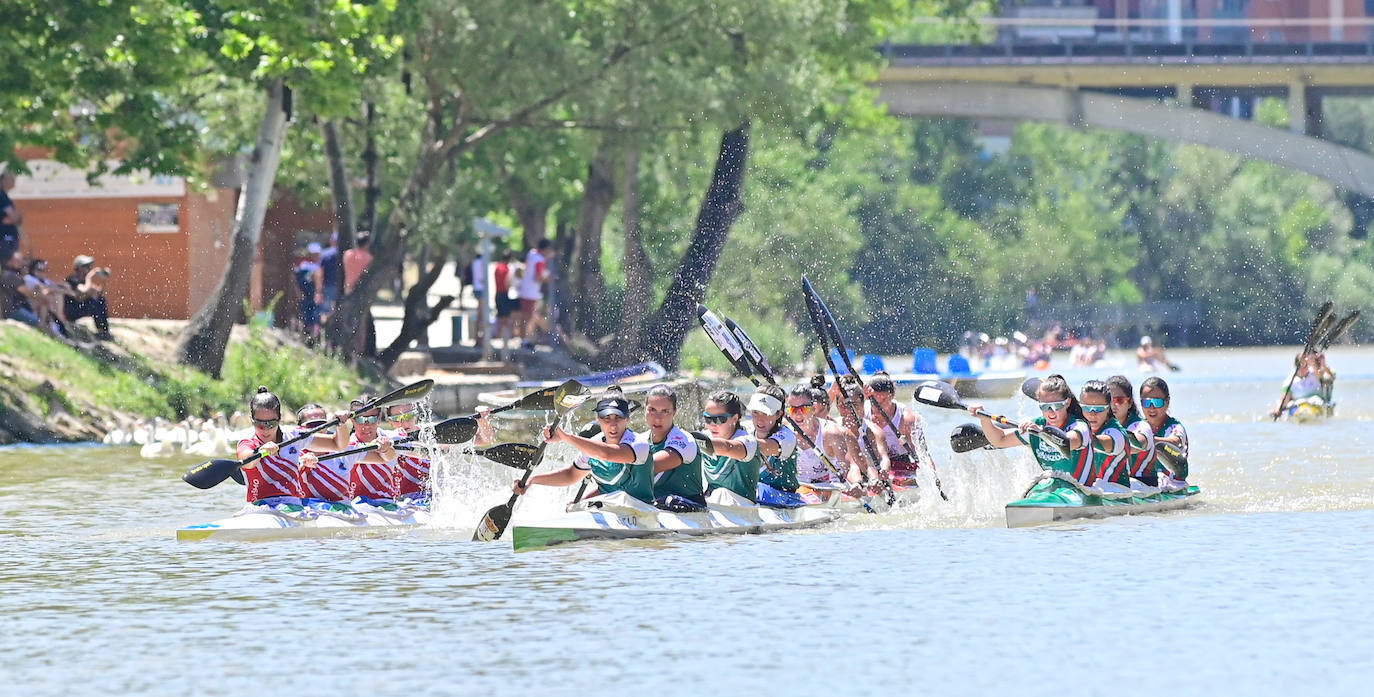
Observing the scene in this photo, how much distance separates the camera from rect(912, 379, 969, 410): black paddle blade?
55.0 feet

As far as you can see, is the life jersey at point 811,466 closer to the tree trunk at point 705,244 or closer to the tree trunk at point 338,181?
the tree trunk at point 338,181

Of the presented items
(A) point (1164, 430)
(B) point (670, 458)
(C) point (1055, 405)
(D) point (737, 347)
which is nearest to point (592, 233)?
(D) point (737, 347)

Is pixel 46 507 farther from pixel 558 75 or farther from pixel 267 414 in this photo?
pixel 558 75

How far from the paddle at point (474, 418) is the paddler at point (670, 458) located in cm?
106

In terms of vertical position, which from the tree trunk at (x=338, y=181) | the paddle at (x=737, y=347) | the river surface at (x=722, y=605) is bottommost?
the river surface at (x=722, y=605)

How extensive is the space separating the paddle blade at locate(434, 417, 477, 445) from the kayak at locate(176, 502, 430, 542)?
39.4 inches

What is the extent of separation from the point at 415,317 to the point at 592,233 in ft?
21.4

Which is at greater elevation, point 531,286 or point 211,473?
point 531,286

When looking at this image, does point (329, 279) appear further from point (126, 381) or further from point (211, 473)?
point (211, 473)

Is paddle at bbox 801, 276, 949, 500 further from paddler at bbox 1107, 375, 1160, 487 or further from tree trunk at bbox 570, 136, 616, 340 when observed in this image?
tree trunk at bbox 570, 136, 616, 340

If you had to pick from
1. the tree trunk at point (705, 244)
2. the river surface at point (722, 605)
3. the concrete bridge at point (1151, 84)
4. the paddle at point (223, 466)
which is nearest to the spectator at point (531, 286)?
the tree trunk at point (705, 244)

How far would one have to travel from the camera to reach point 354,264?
3456 centimetres

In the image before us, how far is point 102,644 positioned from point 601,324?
32783 millimetres

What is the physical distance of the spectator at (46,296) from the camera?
29094 millimetres
